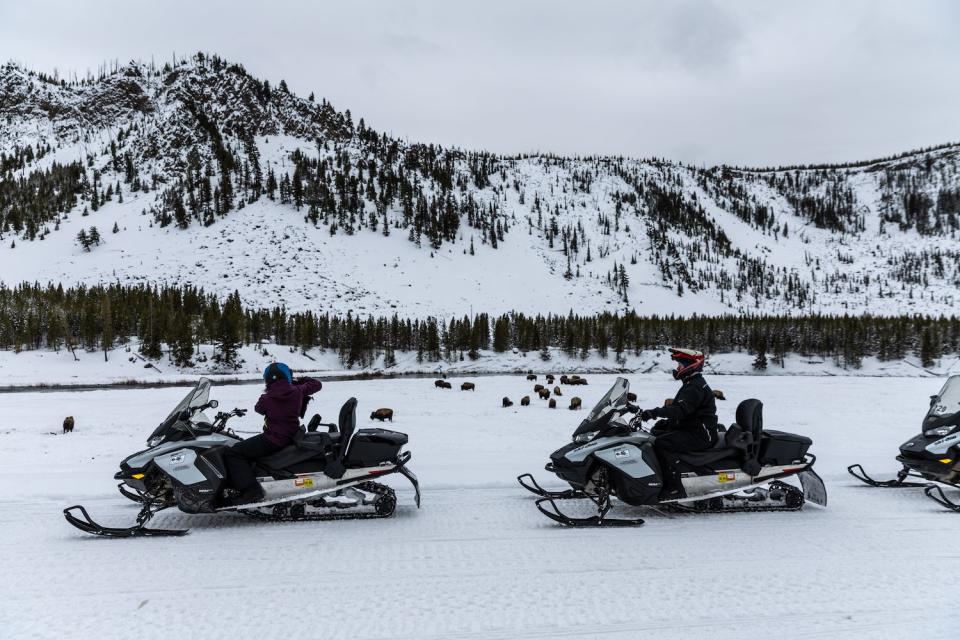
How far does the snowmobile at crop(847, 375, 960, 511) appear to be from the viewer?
755cm

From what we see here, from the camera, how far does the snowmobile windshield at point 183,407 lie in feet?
22.1

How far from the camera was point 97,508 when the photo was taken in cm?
716

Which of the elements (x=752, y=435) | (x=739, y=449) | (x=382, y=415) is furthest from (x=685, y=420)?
(x=382, y=415)

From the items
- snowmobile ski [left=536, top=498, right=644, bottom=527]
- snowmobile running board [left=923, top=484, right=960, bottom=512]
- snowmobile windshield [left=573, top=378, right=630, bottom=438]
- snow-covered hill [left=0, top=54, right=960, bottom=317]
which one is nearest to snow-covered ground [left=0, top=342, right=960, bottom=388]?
snow-covered hill [left=0, top=54, right=960, bottom=317]

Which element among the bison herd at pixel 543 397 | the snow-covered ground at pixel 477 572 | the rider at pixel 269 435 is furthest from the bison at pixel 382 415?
the rider at pixel 269 435

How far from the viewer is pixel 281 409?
6.56 meters

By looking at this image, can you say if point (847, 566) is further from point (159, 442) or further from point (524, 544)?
point (159, 442)

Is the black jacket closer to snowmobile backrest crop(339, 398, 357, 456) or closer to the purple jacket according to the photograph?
snowmobile backrest crop(339, 398, 357, 456)

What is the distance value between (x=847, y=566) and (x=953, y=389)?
15.5ft

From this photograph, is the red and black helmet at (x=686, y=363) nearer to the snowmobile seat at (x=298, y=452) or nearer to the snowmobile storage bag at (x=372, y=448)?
the snowmobile storage bag at (x=372, y=448)

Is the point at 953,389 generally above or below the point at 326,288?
below

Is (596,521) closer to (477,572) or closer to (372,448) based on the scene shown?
(477,572)

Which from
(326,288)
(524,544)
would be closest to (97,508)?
(524,544)

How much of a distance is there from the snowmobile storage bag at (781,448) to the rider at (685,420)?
814mm
